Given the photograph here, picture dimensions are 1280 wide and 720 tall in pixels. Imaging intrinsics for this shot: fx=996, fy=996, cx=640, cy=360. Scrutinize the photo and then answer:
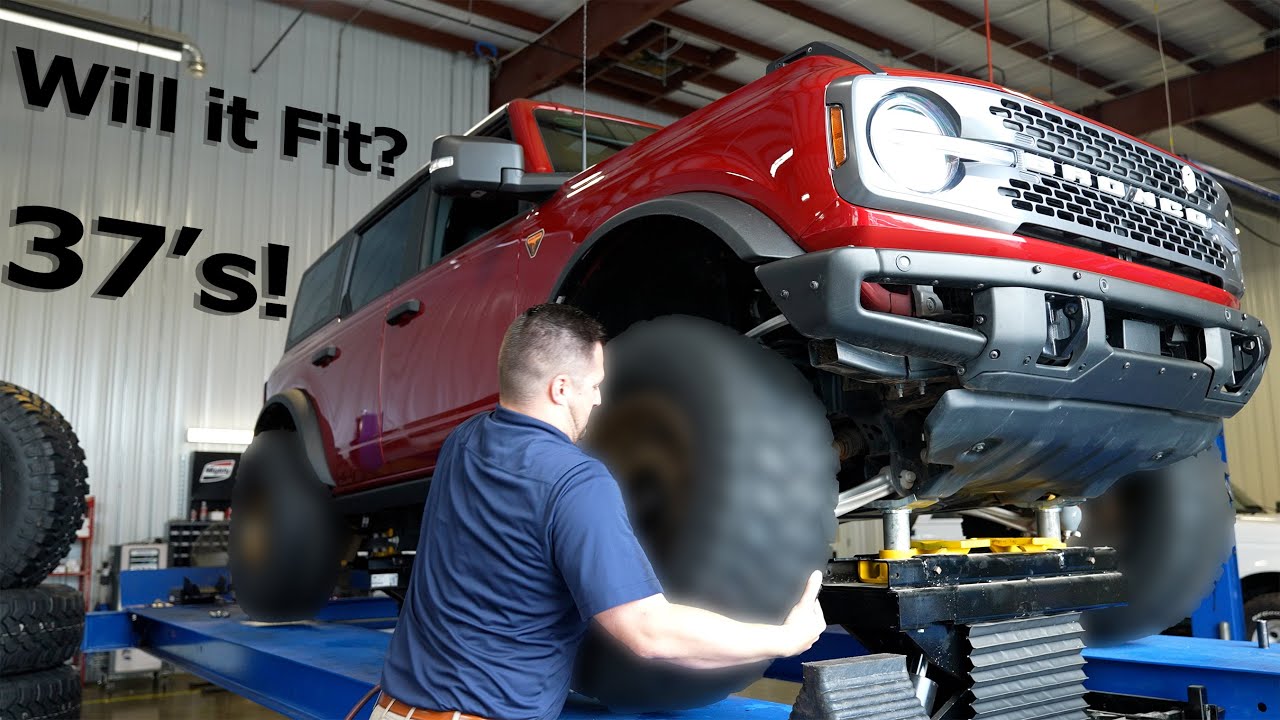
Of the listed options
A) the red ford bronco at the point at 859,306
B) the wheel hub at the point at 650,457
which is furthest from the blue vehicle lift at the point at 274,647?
the red ford bronco at the point at 859,306

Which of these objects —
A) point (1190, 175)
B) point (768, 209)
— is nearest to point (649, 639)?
point (768, 209)

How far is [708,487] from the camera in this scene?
5.55 ft

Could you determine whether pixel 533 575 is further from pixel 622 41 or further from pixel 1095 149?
pixel 622 41

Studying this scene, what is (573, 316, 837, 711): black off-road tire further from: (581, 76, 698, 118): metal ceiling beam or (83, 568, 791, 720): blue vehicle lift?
(581, 76, 698, 118): metal ceiling beam

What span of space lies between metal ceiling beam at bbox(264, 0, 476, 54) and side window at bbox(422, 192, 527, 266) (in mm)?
8216

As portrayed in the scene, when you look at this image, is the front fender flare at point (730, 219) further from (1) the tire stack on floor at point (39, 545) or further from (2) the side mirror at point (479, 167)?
(1) the tire stack on floor at point (39, 545)

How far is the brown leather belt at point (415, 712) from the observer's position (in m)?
1.49

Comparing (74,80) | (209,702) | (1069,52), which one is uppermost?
(1069,52)

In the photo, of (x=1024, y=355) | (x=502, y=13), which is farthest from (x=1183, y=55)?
(x=1024, y=355)

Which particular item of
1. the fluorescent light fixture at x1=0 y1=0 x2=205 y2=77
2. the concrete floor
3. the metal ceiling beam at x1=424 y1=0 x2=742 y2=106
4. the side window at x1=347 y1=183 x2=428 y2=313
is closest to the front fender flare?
the side window at x1=347 y1=183 x2=428 y2=313

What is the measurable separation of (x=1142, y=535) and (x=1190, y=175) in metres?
1.07

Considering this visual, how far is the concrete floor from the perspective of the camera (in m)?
6.75

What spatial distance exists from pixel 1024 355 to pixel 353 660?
1997 mm

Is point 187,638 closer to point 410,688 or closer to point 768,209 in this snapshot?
point 410,688
